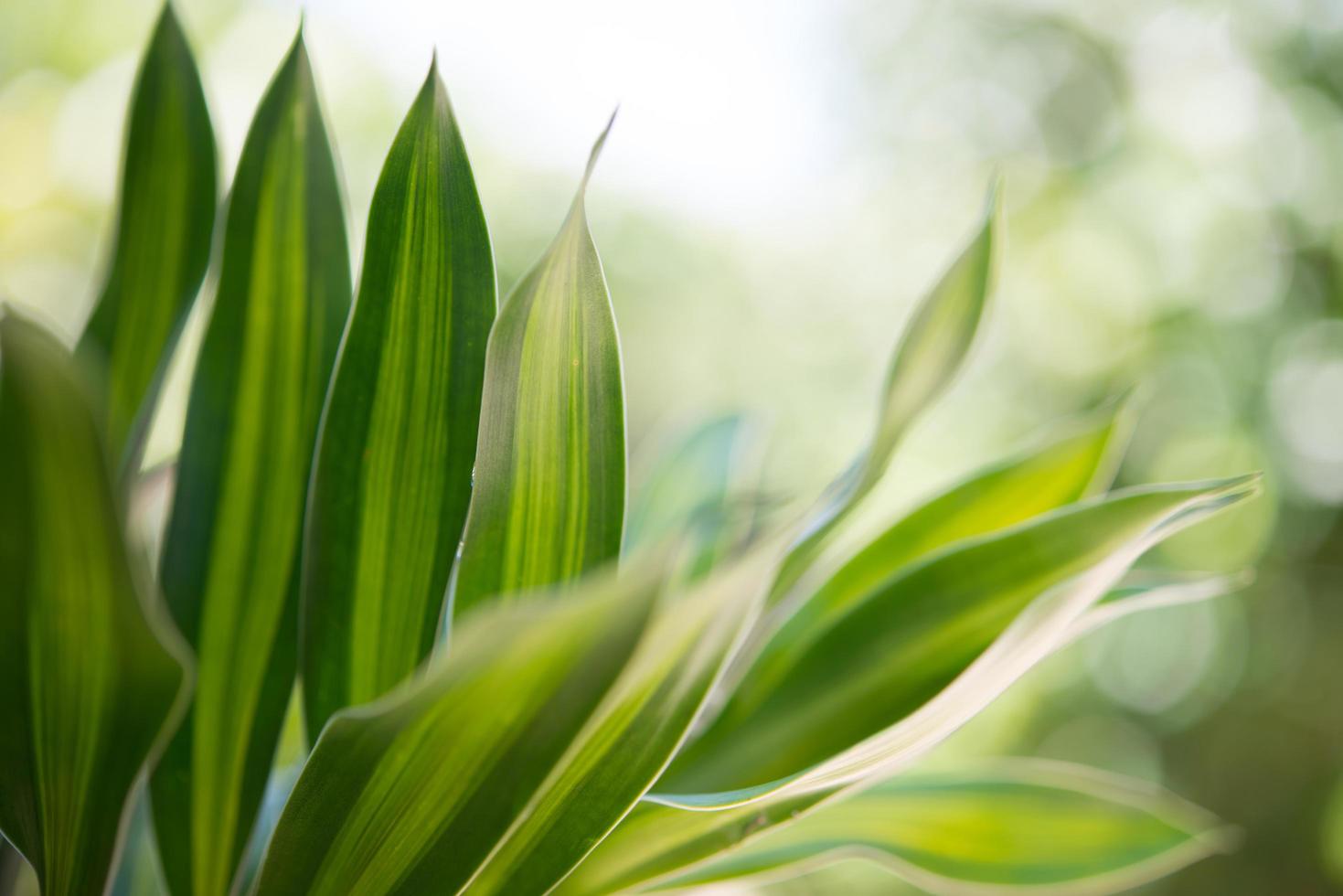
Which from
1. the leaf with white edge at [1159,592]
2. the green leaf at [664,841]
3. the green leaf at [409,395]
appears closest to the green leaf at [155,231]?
the green leaf at [409,395]

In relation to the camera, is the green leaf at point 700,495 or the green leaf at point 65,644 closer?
the green leaf at point 65,644

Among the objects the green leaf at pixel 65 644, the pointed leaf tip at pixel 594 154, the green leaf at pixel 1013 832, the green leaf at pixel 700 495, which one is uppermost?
the green leaf at pixel 700 495

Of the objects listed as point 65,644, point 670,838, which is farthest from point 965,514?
point 65,644

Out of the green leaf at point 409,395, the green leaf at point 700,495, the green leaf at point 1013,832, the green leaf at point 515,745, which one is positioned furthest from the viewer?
the green leaf at point 700,495

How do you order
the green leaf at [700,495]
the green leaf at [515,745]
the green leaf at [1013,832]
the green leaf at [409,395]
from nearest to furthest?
the green leaf at [515,745], the green leaf at [409,395], the green leaf at [1013,832], the green leaf at [700,495]

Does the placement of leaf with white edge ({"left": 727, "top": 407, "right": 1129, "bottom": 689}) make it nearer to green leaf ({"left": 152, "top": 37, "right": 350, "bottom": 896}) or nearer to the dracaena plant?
the dracaena plant

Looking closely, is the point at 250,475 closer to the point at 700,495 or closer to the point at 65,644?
the point at 65,644

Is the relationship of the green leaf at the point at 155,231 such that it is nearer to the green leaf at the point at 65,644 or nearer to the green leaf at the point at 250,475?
the green leaf at the point at 250,475
